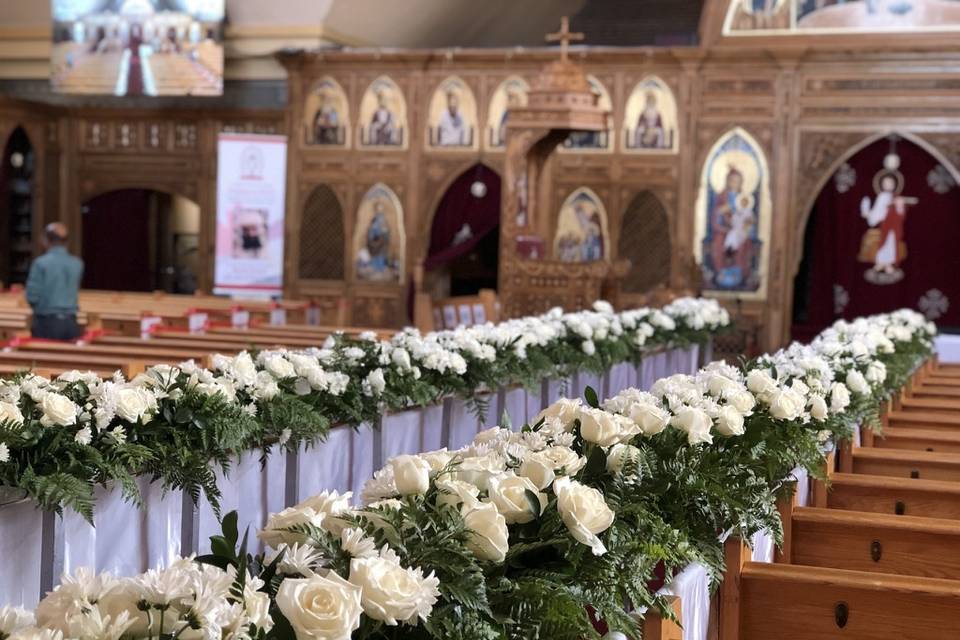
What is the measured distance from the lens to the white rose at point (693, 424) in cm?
309

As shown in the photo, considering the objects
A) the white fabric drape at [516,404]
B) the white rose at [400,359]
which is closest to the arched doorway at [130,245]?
the white fabric drape at [516,404]

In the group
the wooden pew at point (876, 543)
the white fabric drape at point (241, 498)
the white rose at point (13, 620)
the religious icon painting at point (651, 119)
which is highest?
the religious icon painting at point (651, 119)

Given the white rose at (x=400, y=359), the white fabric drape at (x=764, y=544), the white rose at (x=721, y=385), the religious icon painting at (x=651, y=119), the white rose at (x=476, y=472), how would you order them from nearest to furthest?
the white rose at (x=476, y=472)
the white fabric drape at (x=764, y=544)
the white rose at (x=721, y=385)
the white rose at (x=400, y=359)
the religious icon painting at (x=651, y=119)

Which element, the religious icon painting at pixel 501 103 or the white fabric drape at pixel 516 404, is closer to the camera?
the white fabric drape at pixel 516 404

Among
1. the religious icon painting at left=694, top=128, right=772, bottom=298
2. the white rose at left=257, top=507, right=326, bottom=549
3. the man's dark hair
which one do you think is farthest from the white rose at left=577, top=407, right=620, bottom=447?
the religious icon painting at left=694, top=128, right=772, bottom=298

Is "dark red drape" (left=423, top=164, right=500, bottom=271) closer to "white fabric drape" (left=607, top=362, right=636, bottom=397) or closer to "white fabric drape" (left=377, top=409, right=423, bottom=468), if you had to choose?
"white fabric drape" (left=607, top=362, right=636, bottom=397)

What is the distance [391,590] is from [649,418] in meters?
1.35

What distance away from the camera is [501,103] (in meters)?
15.3

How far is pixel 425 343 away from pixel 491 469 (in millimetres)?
3359

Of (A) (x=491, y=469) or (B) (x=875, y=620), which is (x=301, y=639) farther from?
(B) (x=875, y=620)

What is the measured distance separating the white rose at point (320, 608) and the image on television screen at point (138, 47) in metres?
14.6

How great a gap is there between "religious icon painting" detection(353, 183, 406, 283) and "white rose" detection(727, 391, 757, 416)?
12234mm

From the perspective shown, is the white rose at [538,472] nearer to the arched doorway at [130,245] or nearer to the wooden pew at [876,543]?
the wooden pew at [876,543]

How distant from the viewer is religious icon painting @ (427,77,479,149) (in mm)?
15422
